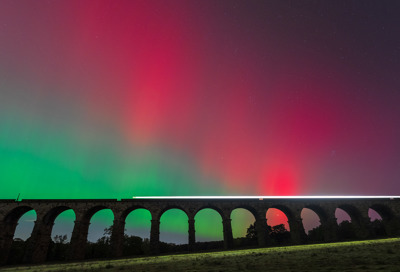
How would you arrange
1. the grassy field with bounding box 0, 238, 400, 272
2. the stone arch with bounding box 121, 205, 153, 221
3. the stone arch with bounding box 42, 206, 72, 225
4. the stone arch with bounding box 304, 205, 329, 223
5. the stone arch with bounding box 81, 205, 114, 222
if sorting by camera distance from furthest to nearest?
1. the stone arch with bounding box 304, 205, 329, 223
2. the stone arch with bounding box 121, 205, 153, 221
3. the stone arch with bounding box 81, 205, 114, 222
4. the stone arch with bounding box 42, 206, 72, 225
5. the grassy field with bounding box 0, 238, 400, 272

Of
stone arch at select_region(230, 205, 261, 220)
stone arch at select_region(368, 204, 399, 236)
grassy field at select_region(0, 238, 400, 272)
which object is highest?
stone arch at select_region(230, 205, 261, 220)

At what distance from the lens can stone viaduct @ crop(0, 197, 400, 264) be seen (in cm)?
2656

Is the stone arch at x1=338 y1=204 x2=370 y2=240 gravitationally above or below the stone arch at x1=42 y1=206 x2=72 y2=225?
below

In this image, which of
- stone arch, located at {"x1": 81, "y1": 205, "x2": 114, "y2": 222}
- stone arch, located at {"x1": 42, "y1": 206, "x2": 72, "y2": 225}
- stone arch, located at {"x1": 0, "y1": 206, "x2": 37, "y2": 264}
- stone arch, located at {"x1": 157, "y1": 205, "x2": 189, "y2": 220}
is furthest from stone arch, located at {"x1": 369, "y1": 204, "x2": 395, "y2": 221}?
stone arch, located at {"x1": 0, "y1": 206, "x2": 37, "y2": 264}

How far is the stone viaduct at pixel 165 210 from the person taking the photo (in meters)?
26.6

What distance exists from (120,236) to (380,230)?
43296mm

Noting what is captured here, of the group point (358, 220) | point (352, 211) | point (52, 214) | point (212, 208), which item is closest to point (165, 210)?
point (212, 208)

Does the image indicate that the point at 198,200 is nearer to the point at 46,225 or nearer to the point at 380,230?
the point at 46,225

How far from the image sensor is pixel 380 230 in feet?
120

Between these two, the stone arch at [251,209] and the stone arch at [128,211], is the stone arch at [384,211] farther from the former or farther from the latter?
the stone arch at [128,211]

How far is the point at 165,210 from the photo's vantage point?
3041 centimetres

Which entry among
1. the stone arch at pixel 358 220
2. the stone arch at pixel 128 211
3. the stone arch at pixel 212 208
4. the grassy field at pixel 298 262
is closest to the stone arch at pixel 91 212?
the stone arch at pixel 128 211

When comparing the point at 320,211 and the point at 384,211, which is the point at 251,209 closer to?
the point at 320,211

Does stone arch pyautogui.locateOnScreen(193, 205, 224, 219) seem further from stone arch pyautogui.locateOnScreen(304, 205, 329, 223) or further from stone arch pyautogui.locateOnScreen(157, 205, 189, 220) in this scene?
stone arch pyautogui.locateOnScreen(304, 205, 329, 223)
